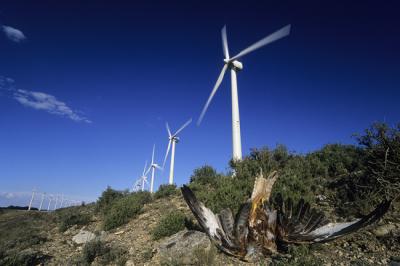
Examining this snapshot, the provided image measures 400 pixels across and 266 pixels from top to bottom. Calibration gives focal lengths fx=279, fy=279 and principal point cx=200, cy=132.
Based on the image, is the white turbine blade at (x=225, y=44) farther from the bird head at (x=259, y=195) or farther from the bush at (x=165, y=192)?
the bird head at (x=259, y=195)

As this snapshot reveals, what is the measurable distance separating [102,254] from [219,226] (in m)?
4.26

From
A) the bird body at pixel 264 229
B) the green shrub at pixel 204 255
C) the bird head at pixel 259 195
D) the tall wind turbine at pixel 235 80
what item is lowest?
the green shrub at pixel 204 255

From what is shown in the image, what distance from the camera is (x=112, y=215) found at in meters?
12.5

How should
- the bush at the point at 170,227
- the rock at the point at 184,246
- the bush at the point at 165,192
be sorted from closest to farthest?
the rock at the point at 184,246 < the bush at the point at 170,227 < the bush at the point at 165,192

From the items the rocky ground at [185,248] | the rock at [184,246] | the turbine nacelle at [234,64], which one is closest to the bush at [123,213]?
the rocky ground at [185,248]

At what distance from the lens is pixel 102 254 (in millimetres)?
9008

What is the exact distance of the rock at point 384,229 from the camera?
7333mm

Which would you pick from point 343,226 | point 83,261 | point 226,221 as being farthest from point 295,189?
point 83,261

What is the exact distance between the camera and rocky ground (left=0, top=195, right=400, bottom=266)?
6.52 m

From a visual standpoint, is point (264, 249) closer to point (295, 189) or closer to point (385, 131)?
point (295, 189)

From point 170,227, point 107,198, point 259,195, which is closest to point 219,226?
point 259,195

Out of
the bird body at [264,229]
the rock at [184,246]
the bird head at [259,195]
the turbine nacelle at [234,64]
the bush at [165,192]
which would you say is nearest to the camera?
the bird body at [264,229]

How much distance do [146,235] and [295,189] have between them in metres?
5.87

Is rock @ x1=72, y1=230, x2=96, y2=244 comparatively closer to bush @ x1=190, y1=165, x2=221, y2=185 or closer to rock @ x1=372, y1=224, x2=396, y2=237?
bush @ x1=190, y1=165, x2=221, y2=185
